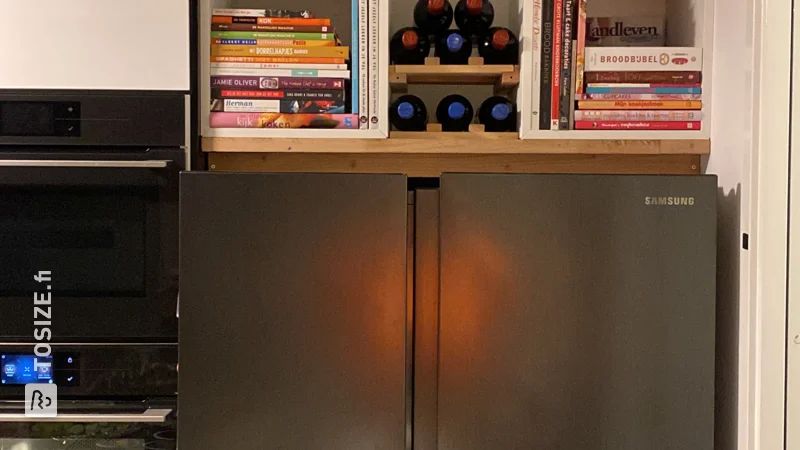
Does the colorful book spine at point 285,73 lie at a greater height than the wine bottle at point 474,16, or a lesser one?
lesser

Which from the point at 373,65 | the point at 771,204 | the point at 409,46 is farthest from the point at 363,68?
the point at 771,204

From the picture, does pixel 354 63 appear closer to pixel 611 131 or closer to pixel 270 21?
pixel 270 21

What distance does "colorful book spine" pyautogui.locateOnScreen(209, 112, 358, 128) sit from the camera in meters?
1.47

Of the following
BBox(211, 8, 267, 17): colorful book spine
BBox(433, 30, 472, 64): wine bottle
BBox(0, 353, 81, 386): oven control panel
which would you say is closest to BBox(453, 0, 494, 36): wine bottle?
BBox(433, 30, 472, 64): wine bottle

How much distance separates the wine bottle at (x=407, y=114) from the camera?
5.13 ft

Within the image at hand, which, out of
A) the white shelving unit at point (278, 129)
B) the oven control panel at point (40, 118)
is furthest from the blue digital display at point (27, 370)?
the white shelving unit at point (278, 129)

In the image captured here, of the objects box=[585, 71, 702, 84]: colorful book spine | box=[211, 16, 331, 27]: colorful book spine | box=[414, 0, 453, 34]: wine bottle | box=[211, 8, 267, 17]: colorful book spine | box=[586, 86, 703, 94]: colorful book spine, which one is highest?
box=[414, 0, 453, 34]: wine bottle

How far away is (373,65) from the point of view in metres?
1.48

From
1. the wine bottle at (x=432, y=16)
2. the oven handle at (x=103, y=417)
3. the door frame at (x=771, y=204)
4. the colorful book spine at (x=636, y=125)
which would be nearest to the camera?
the door frame at (x=771, y=204)

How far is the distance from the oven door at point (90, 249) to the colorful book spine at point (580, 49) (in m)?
0.82

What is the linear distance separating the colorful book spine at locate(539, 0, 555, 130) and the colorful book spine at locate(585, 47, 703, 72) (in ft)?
0.26

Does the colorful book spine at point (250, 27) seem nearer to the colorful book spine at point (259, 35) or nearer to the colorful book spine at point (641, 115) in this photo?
the colorful book spine at point (259, 35)

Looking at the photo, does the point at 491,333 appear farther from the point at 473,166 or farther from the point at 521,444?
the point at 473,166

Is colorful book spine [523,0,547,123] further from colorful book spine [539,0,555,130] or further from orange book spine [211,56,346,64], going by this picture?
orange book spine [211,56,346,64]
